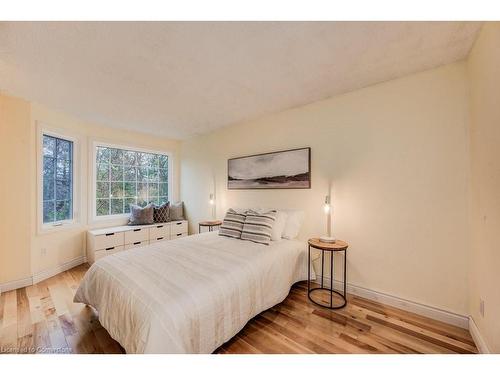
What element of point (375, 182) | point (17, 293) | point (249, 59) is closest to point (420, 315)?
point (375, 182)

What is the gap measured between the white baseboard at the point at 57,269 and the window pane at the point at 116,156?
5.84 ft

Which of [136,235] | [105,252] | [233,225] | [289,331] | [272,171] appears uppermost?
[272,171]

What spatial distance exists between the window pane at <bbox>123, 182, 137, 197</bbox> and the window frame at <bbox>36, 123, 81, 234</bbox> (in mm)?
808

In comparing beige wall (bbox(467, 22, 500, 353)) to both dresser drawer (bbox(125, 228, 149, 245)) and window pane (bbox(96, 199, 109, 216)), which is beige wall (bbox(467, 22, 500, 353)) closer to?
dresser drawer (bbox(125, 228, 149, 245))

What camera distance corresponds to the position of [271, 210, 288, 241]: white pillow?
247cm

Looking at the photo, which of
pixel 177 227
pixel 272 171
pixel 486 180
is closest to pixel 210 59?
pixel 272 171

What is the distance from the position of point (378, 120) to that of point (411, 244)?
135 cm

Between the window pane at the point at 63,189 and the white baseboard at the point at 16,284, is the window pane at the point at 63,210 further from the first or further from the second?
the white baseboard at the point at 16,284

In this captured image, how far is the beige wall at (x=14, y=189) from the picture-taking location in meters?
2.40

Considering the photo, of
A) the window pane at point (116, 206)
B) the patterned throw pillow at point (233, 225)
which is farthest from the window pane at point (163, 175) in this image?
the patterned throw pillow at point (233, 225)

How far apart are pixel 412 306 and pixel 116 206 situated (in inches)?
186

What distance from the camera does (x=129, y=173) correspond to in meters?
4.06

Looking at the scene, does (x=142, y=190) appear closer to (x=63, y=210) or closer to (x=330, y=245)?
(x=63, y=210)

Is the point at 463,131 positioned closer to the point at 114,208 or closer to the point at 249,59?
the point at 249,59
